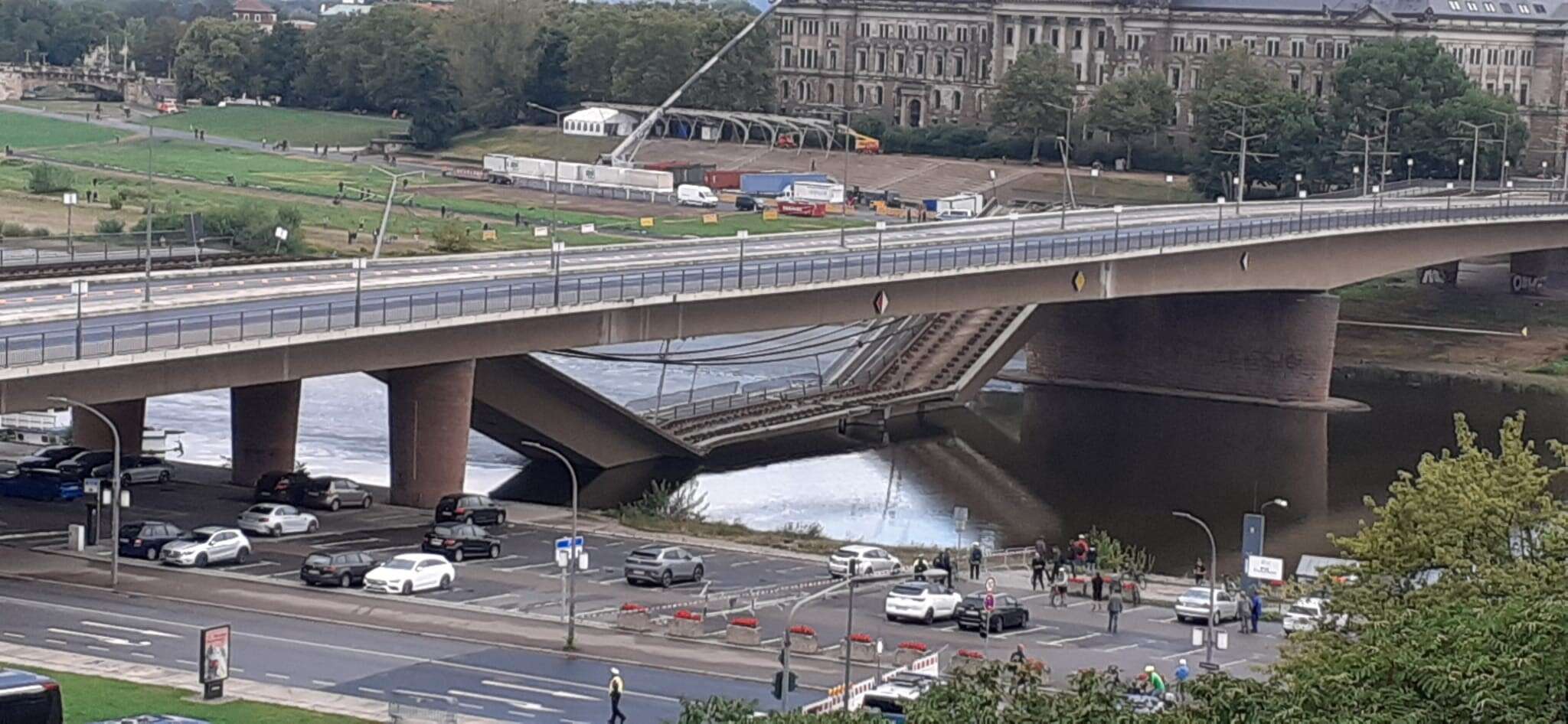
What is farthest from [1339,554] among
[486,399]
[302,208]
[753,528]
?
[302,208]

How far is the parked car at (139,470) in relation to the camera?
77.5m

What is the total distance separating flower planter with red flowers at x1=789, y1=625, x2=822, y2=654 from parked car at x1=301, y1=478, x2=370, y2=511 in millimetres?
22656

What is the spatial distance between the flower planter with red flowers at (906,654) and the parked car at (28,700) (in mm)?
18691

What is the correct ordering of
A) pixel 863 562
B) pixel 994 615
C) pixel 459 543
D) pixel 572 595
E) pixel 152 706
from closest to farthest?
pixel 152 706 < pixel 572 595 < pixel 994 615 < pixel 863 562 < pixel 459 543

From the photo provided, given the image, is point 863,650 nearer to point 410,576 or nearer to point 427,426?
point 410,576

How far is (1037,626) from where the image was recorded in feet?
209

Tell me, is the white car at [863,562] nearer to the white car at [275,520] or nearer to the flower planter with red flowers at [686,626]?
the flower planter with red flowers at [686,626]

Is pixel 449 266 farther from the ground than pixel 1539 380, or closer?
farther from the ground

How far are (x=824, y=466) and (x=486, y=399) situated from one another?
15.4 m

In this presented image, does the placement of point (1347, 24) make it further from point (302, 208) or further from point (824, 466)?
point (824, 466)

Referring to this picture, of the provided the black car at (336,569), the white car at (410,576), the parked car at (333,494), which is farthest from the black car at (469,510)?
the black car at (336,569)

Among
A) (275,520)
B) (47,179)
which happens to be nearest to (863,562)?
(275,520)

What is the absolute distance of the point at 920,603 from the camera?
62.9 metres

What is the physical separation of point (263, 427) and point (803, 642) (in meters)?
28.3
